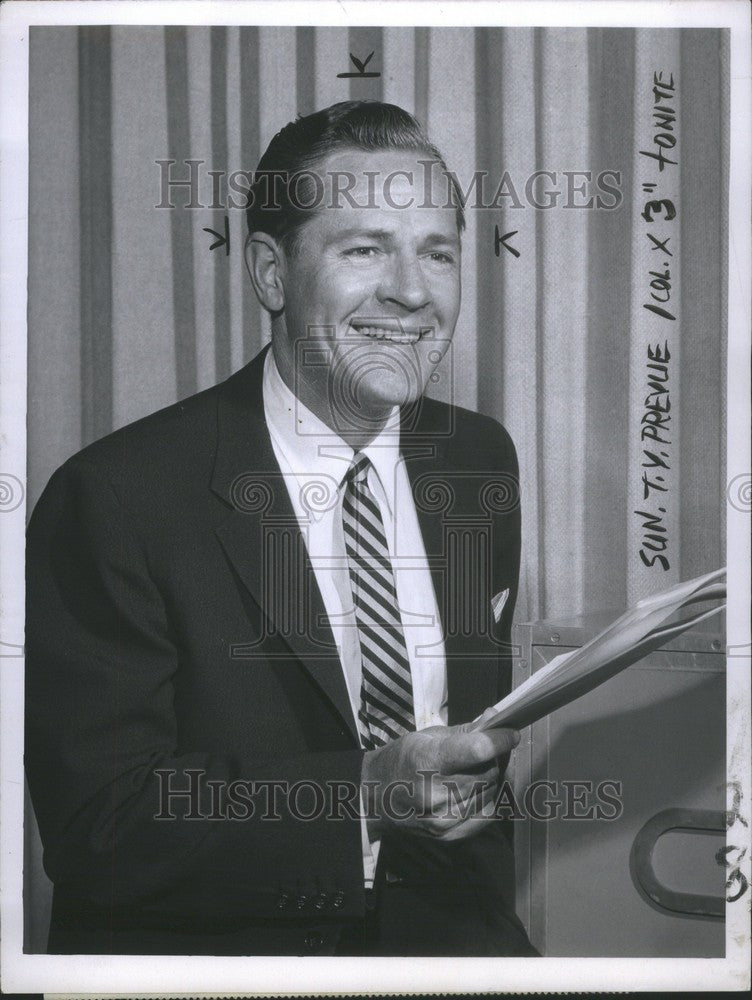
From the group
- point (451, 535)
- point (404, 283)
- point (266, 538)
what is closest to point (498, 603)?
point (451, 535)

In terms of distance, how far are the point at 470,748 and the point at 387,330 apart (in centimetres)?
65

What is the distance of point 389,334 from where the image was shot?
5.49 feet

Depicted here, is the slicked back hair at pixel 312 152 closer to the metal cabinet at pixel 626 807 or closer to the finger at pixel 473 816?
the metal cabinet at pixel 626 807

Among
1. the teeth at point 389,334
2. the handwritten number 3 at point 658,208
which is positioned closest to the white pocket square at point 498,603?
the teeth at point 389,334

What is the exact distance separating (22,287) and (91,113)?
0.97 ft

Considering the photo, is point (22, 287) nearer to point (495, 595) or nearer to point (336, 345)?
point (336, 345)

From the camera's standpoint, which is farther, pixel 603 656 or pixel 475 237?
pixel 475 237

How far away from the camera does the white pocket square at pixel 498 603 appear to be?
170 centimetres

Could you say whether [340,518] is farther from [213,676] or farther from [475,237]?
[475,237]

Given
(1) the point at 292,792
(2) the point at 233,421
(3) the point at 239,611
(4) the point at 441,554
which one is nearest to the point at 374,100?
(2) the point at 233,421

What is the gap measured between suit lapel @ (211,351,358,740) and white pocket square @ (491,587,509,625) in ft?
0.84

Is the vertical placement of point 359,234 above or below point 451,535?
above

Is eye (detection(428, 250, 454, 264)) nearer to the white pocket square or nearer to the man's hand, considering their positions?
the white pocket square

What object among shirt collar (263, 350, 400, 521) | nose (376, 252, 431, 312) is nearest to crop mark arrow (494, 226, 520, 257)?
nose (376, 252, 431, 312)
